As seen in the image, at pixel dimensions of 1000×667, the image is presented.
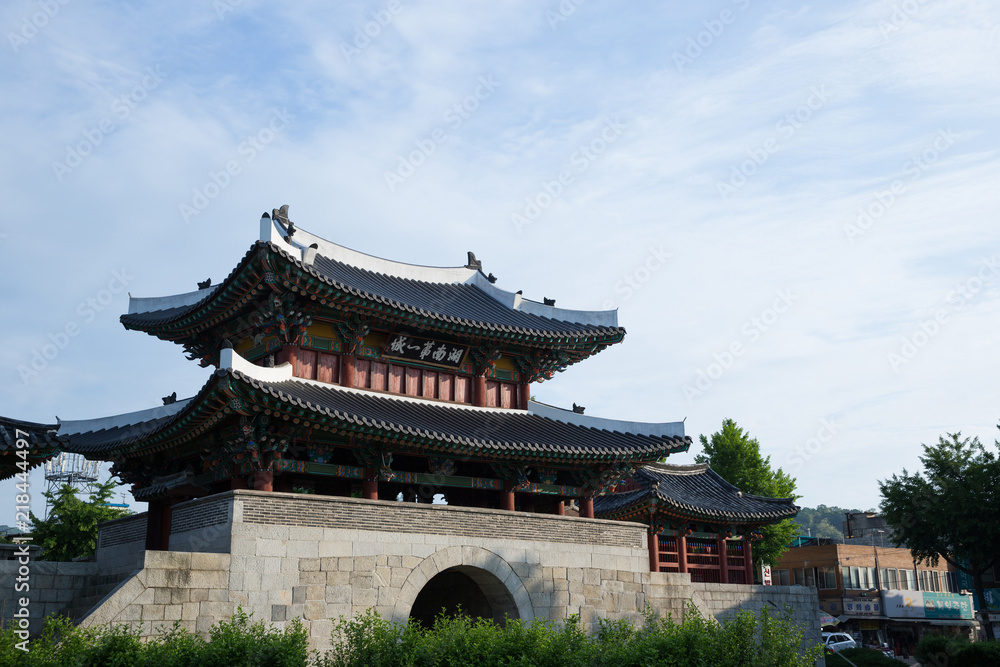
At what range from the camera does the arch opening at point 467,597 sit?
2140 cm

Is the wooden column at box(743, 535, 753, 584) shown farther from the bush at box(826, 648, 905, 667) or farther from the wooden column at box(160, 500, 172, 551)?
the wooden column at box(160, 500, 172, 551)

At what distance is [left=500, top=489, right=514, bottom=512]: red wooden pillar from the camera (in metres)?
23.3

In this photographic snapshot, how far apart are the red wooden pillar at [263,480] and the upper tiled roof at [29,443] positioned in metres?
4.39

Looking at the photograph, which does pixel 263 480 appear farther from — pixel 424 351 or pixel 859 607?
pixel 859 607

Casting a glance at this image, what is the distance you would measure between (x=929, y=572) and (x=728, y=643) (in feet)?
179

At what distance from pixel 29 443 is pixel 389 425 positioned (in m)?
7.38

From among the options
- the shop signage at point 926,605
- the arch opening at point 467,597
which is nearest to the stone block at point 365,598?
the arch opening at point 467,597

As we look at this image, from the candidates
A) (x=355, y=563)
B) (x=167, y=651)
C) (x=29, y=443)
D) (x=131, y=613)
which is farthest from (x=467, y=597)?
(x=29, y=443)

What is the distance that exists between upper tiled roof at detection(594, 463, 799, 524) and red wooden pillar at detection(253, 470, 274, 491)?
1399 centimetres

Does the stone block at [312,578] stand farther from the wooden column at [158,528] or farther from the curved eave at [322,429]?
the wooden column at [158,528]

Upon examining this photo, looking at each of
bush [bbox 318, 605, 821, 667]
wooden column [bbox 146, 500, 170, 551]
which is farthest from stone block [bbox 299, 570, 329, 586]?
wooden column [bbox 146, 500, 170, 551]

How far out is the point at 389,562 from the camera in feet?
64.7

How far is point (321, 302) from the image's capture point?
71.4 feet

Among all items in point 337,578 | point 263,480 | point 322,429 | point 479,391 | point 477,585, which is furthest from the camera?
point 479,391
